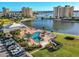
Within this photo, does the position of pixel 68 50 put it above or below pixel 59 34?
below

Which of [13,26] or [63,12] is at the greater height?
[63,12]

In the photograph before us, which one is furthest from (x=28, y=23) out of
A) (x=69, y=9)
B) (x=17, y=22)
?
(x=69, y=9)

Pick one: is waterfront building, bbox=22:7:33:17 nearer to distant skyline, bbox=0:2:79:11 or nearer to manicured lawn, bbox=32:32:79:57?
distant skyline, bbox=0:2:79:11

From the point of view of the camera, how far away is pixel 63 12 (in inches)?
87.3

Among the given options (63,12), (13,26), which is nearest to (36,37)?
(13,26)

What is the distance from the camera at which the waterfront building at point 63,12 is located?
2.16 metres

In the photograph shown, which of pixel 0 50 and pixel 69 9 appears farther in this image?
pixel 69 9

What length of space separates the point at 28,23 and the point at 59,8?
0.47 m

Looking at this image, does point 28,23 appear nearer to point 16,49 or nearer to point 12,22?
point 12,22

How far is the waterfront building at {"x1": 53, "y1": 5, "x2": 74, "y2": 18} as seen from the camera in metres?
2.16

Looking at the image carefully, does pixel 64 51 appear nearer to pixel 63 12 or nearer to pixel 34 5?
pixel 63 12

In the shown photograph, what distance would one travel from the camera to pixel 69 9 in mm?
2172

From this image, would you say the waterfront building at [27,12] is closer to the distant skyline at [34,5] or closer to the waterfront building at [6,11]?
the distant skyline at [34,5]

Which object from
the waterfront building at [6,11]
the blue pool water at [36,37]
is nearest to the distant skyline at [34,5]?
the waterfront building at [6,11]
